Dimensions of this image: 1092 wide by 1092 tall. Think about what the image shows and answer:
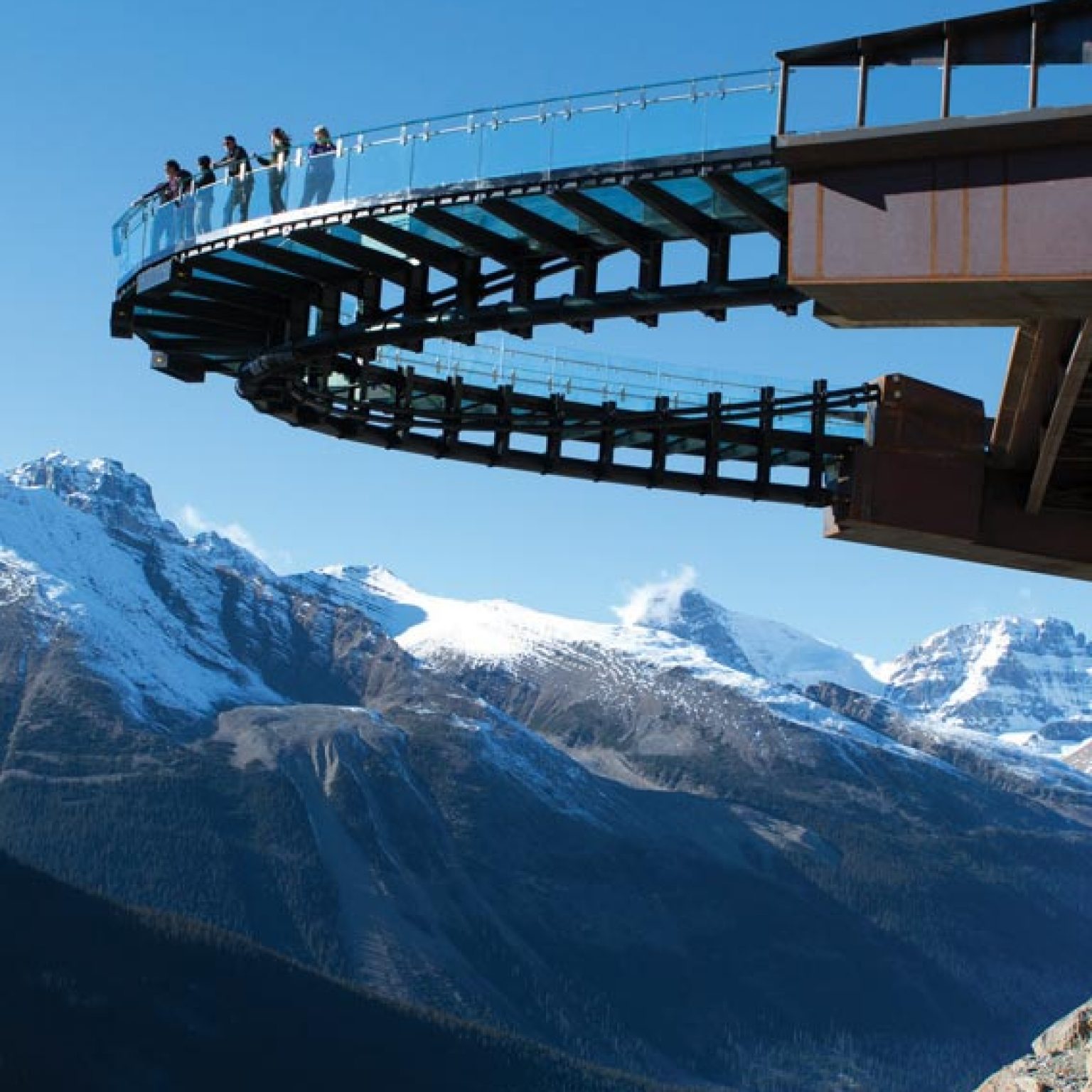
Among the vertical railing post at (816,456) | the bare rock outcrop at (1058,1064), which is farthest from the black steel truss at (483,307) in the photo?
the bare rock outcrop at (1058,1064)

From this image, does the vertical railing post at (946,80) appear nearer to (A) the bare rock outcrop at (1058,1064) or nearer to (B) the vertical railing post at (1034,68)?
(B) the vertical railing post at (1034,68)

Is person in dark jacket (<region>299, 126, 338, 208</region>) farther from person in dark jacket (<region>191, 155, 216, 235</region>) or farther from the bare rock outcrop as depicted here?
the bare rock outcrop

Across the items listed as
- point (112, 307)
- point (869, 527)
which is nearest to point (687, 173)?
point (869, 527)

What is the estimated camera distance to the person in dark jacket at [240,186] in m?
42.4

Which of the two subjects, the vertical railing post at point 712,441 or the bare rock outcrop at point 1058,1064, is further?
the vertical railing post at point 712,441

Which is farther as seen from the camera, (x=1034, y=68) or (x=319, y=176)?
(x=319, y=176)

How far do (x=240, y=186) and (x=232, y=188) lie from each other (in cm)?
31

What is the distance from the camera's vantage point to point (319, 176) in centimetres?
4106

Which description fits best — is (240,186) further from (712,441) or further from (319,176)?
(712,441)

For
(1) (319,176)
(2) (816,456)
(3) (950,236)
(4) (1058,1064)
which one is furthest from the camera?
(2) (816,456)

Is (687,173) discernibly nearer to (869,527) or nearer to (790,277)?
(790,277)

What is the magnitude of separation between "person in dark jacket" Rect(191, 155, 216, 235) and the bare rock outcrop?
75.6ft

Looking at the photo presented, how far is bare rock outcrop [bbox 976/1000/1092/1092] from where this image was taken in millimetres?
44812

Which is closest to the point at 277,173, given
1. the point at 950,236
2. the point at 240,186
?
the point at 240,186
